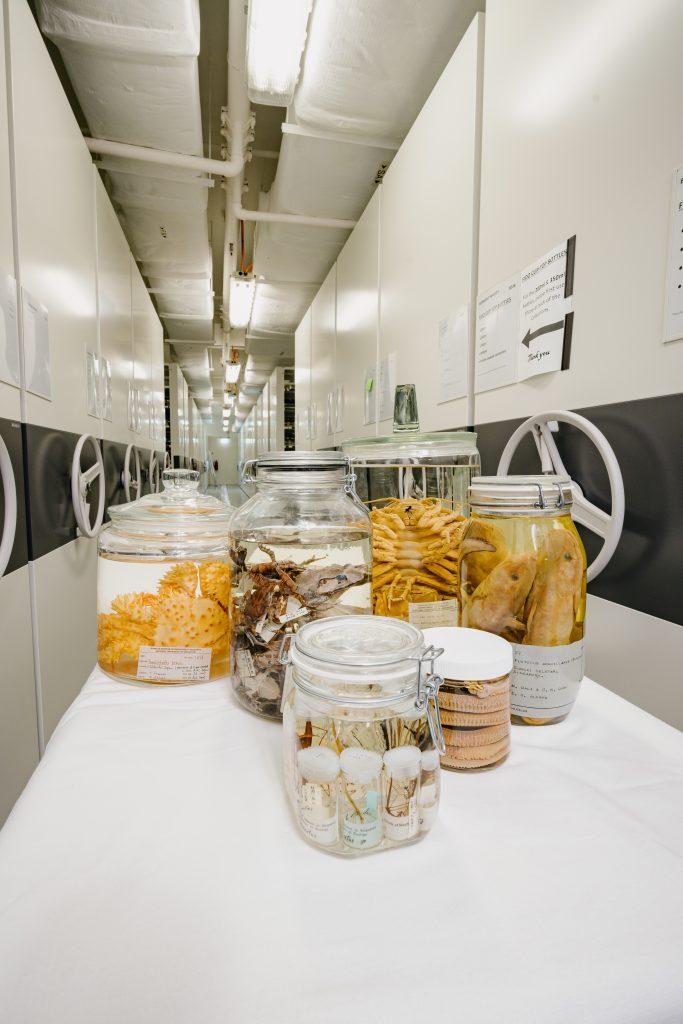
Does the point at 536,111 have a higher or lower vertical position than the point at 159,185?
lower

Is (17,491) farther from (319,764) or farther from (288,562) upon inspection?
(319,764)

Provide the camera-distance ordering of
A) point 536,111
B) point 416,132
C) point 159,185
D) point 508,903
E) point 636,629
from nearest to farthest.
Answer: point 508,903 < point 636,629 < point 536,111 < point 416,132 < point 159,185

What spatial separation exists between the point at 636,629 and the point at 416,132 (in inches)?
73.5

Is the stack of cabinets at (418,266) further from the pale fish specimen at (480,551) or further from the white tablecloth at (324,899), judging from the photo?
the white tablecloth at (324,899)

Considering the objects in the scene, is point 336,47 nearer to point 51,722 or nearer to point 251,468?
point 251,468

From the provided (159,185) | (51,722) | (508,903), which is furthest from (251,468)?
(159,185)

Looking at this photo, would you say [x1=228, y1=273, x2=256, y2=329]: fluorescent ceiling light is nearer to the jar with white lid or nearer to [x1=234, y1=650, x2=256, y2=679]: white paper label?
[x1=234, y1=650, x2=256, y2=679]: white paper label

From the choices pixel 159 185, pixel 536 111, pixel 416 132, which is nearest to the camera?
pixel 536 111

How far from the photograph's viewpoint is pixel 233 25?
1877 mm

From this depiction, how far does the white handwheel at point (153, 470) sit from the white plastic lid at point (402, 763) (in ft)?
11.5

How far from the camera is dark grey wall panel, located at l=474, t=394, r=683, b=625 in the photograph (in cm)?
77

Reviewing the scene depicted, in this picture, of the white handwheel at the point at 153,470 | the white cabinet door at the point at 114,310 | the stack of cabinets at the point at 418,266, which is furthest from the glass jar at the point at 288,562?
the white handwheel at the point at 153,470

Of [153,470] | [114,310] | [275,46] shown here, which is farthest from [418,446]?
[153,470]

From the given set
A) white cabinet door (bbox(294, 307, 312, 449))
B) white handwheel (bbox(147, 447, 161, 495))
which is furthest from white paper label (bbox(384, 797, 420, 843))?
white cabinet door (bbox(294, 307, 312, 449))
